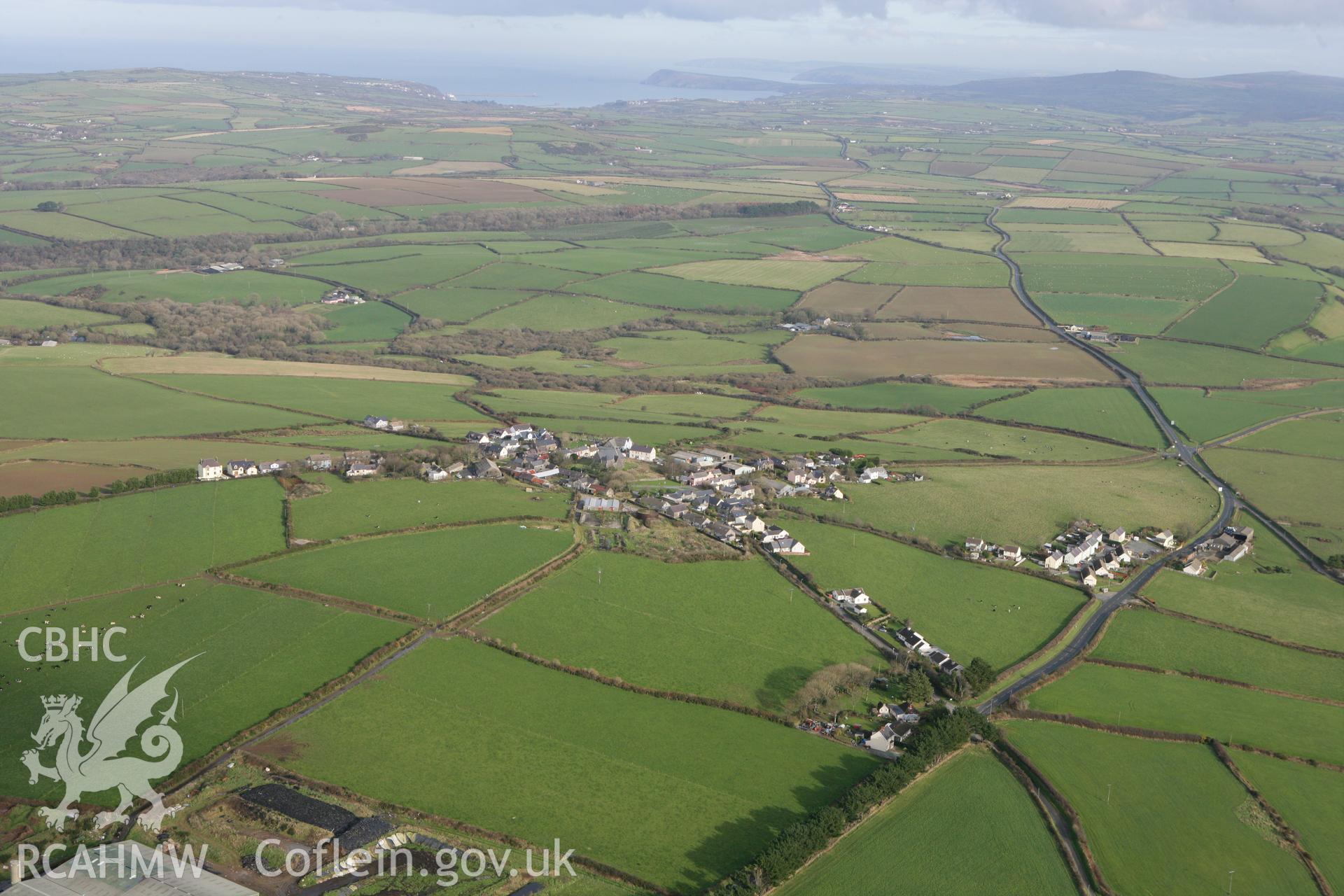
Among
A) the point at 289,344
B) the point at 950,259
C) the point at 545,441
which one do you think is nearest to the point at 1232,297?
the point at 950,259

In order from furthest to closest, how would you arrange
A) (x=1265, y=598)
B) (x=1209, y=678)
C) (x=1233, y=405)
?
1. (x=1233, y=405)
2. (x=1265, y=598)
3. (x=1209, y=678)

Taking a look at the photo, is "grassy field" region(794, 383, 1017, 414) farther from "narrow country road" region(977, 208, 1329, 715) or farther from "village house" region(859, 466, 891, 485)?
"village house" region(859, 466, 891, 485)

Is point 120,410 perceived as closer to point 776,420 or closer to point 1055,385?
point 776,420

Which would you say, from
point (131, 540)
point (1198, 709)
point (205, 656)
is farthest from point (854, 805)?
point (131, 540)

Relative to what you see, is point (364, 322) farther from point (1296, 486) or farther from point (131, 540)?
point (1296, 486)

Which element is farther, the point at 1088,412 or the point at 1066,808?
the point at 1088,412

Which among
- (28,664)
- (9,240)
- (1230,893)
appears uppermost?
(9,240)
